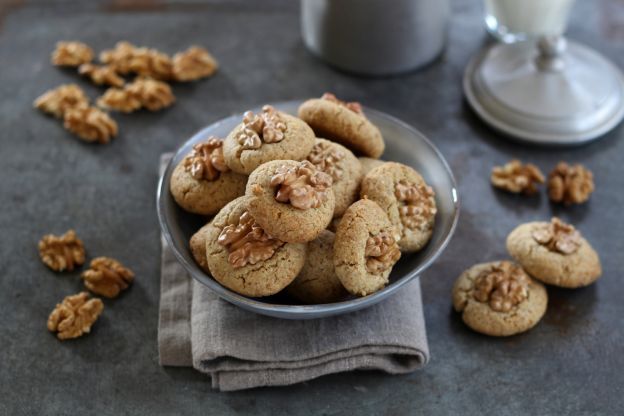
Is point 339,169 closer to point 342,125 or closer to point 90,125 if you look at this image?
point 342,125

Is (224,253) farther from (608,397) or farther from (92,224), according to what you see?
(608,397)

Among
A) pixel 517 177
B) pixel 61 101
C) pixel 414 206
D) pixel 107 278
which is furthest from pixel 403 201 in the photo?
pixel 61 101

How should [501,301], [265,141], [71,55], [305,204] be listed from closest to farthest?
[305,204] < [265,141] < [501,301] < [71,55]

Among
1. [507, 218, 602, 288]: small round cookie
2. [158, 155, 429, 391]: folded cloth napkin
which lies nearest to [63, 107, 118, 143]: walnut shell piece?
[158, 155, 429, 391]: folded cloth napkin

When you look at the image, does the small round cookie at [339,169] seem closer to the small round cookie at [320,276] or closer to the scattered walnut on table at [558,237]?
the small round cookie at [320,276]

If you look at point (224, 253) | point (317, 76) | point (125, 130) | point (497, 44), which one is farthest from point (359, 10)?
point (224, 253)

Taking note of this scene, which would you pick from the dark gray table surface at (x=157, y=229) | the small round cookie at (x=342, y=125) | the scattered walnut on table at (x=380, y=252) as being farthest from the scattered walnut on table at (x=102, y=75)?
the scattered walnut on table at (x=380, y=252)
